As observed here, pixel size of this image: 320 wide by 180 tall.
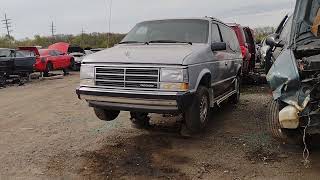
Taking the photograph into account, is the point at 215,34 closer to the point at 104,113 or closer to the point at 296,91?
the point at 104,113

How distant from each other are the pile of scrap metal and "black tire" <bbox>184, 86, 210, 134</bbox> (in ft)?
40.7

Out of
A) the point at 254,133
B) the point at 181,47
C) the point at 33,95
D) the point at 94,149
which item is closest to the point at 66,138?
the point at 94,149

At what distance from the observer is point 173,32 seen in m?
7.05

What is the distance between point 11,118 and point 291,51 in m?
5.95

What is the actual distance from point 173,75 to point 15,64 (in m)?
13.5

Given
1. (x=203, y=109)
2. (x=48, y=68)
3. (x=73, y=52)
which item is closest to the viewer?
(x=203, y=109)

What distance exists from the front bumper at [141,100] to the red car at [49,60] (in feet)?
47.7

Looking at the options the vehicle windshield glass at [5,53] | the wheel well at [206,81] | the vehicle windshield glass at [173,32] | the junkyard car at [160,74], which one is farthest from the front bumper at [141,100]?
the vehicle windshield glass at [5,53]

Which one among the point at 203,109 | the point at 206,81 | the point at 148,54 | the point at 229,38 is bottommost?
the point at 203,109

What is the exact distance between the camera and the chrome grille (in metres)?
5.66

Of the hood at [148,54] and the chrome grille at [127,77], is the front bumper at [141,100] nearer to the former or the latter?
the chrome grille at [127,77]

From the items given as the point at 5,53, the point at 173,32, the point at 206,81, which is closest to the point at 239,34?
the point at 173,32

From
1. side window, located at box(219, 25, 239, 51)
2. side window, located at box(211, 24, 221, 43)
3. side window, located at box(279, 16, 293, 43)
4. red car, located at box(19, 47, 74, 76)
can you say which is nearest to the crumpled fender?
side window, located at box(279, 16, 293, 43)

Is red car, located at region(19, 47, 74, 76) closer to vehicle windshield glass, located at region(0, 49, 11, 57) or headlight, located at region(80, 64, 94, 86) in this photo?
vehicle windshield glass, located at region(0, 49, 11, 57)
